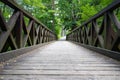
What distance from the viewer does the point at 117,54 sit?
3666 millimetres

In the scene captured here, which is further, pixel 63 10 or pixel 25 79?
pixel 63 10

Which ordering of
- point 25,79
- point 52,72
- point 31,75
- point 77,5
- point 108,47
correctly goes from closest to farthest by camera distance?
1. point 25,79
2. point 31,75
3. point 52,72
4. point 108,47
5. point 77,5

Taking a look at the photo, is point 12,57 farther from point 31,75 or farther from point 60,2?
point 60,2

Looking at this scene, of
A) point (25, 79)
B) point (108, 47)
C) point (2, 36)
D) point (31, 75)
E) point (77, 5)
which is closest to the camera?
point (25, 79)

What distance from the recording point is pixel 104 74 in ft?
8.43

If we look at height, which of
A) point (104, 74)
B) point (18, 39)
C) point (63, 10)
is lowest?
point (104, 74)

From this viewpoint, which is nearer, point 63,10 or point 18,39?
point 18,39

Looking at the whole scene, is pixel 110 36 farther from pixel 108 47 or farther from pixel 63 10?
pixel 63 10

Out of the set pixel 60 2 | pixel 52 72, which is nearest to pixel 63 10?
pixel 60 2

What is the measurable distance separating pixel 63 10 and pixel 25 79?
24.1 meters

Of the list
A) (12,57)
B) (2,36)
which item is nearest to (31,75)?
(2,36)

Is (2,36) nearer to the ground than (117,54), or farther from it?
farther from it

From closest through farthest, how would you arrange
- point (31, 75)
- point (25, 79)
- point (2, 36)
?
point (25, 79), point (31, 75), point (2, 36)

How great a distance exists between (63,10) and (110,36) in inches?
858
